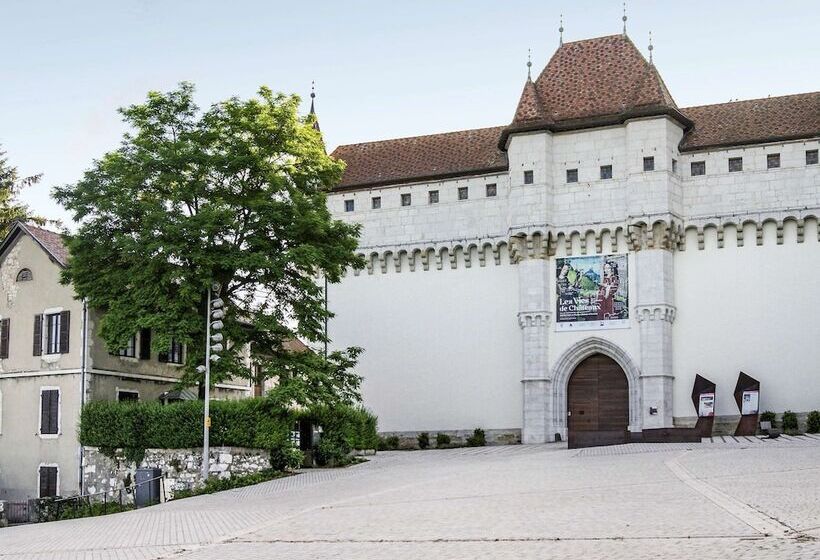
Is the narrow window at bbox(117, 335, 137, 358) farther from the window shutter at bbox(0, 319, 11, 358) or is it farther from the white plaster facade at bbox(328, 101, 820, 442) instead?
the white plaster facade at bbox(328, 101, 820, 442)

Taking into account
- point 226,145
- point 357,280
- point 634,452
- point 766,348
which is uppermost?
point 226,145

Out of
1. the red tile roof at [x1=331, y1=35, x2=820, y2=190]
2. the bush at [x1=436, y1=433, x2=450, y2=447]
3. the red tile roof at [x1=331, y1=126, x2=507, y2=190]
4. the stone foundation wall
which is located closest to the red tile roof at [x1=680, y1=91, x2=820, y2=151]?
the red tile roof at [x1=331, y1=35, x2=820, y2=190]

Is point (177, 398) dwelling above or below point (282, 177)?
below

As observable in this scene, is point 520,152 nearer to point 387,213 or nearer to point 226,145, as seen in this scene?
point 387,213

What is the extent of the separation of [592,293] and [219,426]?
17832mm

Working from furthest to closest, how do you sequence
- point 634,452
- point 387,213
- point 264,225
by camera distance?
point 387,213, point 264,225, point 634,452

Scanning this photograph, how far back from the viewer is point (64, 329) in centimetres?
4131

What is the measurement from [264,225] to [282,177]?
1.74m

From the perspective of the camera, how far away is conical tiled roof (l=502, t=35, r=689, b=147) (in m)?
45.6

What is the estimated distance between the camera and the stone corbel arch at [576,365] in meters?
44.2

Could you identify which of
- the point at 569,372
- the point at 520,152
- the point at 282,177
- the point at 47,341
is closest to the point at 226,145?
the point at 282,177

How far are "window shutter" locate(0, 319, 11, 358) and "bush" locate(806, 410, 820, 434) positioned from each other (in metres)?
31.2

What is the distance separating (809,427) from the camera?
4159 cm

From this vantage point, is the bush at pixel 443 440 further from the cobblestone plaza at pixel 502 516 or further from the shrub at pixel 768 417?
the cobblestone plaza at pixel 502 516
